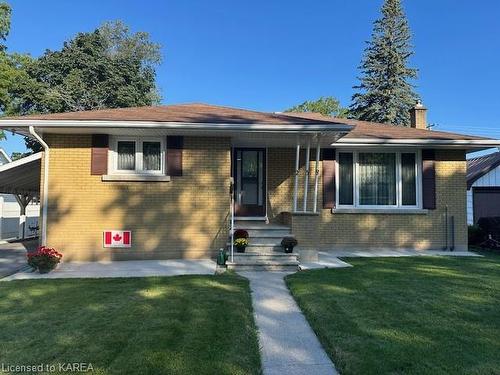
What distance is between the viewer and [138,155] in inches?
399

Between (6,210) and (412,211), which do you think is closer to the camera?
(412,211)

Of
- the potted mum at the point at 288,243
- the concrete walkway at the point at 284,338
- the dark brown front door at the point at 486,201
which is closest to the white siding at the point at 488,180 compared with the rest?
the dark brown front door at the point at 486,201

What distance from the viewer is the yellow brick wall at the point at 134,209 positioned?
9797 mm

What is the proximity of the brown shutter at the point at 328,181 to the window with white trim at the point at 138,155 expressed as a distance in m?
4.47

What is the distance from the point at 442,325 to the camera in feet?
15.6

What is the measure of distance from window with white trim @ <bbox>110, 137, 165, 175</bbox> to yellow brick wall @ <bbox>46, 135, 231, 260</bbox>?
1.44 ft

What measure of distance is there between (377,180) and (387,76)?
87.8ft

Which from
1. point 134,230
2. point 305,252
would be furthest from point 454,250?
point 134,230

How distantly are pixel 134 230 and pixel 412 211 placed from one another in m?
7.44

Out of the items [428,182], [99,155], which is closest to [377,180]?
[428,182]

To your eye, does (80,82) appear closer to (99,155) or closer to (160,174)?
(99,155)

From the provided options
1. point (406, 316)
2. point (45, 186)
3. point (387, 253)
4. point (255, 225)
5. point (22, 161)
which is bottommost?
point (406, 316)

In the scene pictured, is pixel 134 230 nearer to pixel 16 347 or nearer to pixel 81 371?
pixel 16 347

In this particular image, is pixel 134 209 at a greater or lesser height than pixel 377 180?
lesser
